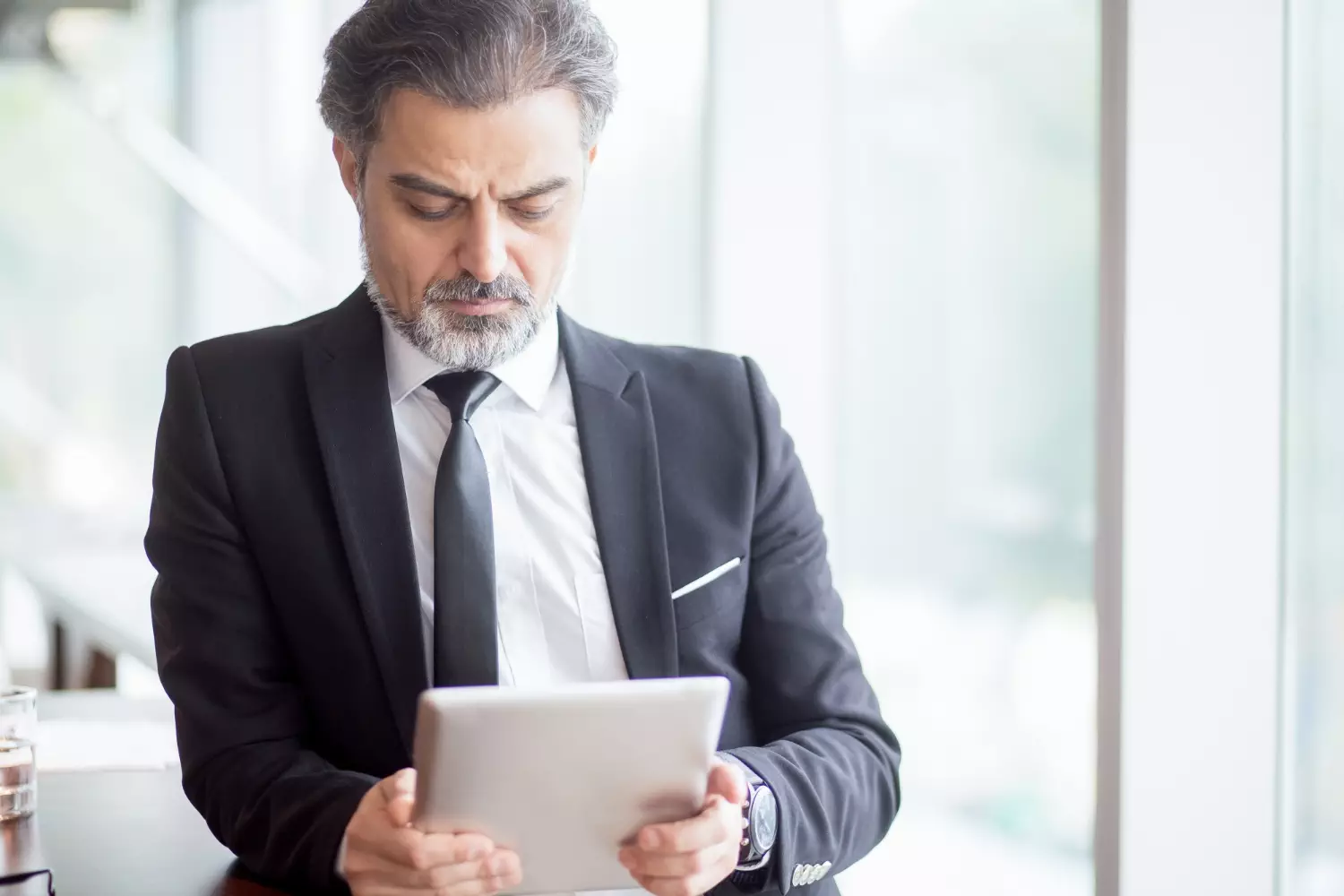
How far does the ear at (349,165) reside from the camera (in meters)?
1.62

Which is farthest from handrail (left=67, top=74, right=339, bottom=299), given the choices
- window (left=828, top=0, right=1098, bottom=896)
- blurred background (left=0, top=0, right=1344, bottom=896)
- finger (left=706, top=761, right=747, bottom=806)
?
finger (left=706, top=761, right=747, bottom=806)

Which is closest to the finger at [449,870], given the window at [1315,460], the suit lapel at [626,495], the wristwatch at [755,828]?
the wristwatch at [755,828]

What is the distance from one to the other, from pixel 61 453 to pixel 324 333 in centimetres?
358

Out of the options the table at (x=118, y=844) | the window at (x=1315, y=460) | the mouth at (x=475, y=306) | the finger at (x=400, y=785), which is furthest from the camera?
the window at (x=1315, y=460)

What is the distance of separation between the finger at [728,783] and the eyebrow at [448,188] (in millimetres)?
680

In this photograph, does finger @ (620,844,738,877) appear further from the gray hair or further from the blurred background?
the blurred background

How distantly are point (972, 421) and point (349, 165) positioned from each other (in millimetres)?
2024

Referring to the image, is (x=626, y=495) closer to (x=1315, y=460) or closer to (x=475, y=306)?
(x=475, y=306)

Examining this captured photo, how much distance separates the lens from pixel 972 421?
10.8ft

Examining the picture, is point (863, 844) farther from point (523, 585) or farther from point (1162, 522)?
point (1162, 522)

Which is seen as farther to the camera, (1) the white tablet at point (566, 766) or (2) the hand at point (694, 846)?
(2) the hand at point (694, 846)

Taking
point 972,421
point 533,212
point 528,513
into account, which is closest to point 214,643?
point 528,513

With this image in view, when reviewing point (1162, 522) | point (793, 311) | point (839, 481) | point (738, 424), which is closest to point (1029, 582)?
point (839, 481)

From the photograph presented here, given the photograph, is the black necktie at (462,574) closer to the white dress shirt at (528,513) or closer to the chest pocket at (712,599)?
the white dress shirt at (528,513)
